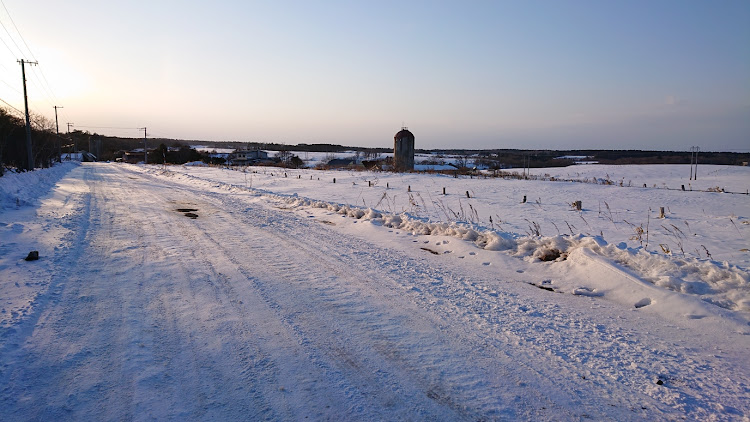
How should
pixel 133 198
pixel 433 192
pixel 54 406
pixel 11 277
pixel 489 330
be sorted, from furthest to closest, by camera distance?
pixel 433 192, pixel 133 198, pixel 11 277, pixel 489 330, pixel 54 406

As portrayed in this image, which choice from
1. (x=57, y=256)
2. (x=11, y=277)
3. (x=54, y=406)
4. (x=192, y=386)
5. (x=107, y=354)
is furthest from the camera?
(x=57, y=256)

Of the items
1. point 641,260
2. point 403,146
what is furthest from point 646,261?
point 403,146

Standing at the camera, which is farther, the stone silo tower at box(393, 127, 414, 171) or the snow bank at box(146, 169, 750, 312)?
the stone silo tower at box(393, 127, 414, 171)

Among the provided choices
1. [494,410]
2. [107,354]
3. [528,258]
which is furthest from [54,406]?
[528,258]

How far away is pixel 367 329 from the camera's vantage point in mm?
4309

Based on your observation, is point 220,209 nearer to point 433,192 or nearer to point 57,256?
point 57,256

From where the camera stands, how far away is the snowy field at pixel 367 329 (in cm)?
306

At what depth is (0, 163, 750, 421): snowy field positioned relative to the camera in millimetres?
3061

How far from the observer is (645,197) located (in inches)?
894

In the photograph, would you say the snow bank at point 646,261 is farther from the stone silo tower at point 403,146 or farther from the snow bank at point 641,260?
the stone silo tower at point 403,146

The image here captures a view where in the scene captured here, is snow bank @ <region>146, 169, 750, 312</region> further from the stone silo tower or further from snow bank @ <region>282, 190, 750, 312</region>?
the stone silo tower

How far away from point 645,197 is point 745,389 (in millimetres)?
22776

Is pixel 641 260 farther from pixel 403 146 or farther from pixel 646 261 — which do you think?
pixel 403 146

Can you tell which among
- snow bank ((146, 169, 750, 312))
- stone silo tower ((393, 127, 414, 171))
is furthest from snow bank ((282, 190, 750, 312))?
stone silo tower ((393, 127, 414, 171))
